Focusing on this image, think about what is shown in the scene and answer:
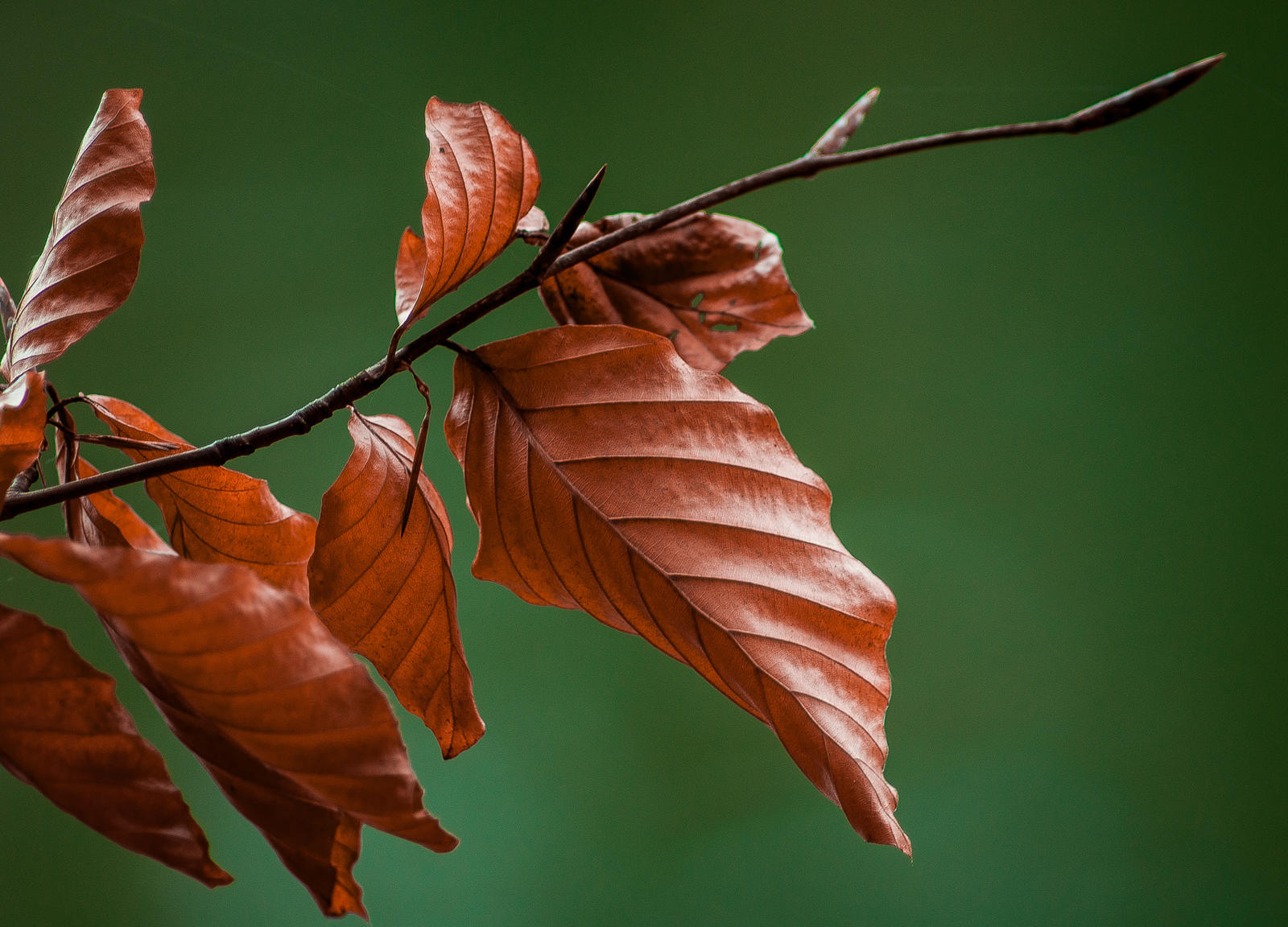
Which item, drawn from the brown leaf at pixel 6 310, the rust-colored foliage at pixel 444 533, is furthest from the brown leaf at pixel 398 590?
the brown leaf at pixel 6 310

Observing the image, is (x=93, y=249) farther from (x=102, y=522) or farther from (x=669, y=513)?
(x=669, y=513)

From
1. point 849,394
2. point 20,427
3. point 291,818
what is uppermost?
point 20,427

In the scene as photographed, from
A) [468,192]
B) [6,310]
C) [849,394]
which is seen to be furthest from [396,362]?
[849,394]

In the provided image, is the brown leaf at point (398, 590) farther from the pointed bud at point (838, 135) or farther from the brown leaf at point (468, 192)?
the pointed bud at point (838, 135)

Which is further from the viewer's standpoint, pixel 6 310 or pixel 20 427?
pixel 6 310

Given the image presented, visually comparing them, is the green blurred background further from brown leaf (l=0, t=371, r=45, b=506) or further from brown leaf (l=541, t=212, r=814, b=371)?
brown leaf (l=0, t=371, r=45, b=506)

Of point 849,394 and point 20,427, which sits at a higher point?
point 20,427

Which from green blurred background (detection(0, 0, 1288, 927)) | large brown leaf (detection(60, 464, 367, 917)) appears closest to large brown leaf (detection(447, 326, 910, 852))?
large brown leaf (detection(60, 464, 367, 917))
